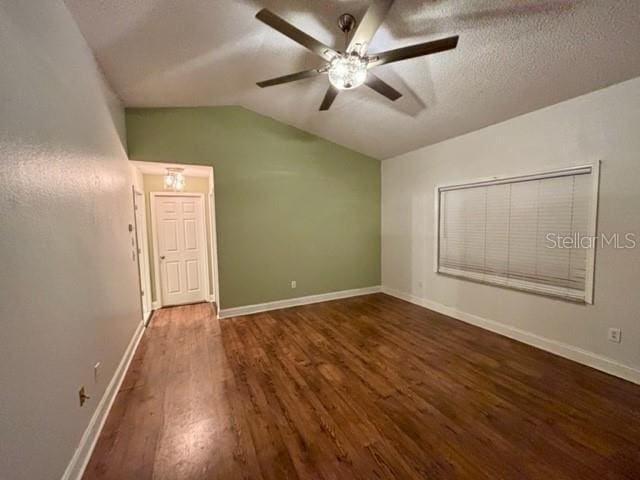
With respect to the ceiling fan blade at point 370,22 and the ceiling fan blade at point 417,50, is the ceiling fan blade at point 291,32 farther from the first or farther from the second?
the ceiling fan blade at point 417,50

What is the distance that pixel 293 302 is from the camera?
14.2 ft

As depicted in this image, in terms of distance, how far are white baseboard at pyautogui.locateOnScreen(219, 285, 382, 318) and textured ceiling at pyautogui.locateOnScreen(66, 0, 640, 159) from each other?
9.60ft

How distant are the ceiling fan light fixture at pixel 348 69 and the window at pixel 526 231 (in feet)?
7.42

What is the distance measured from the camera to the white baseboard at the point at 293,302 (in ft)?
12.8

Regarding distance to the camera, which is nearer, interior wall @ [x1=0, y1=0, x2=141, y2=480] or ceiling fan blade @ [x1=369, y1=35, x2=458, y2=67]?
interior wall @ [x1=0, y1=0, x2=141, y2=480]

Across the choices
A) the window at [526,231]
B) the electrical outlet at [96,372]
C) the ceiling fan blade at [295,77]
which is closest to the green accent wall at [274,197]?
the window at [526,231]

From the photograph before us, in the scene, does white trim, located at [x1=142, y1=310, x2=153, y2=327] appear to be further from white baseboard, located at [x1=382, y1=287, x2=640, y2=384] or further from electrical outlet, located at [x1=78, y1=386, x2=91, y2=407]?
white baseboard, located at [x1=382, y1=287, x2=640, y2=384]

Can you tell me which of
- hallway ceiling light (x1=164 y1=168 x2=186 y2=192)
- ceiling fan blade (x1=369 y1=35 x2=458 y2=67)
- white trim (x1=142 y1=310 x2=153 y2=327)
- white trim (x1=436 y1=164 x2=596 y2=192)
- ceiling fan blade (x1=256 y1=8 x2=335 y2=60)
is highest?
ceiling fan blade (x1=256 y1=8 x2=335 y2=60)

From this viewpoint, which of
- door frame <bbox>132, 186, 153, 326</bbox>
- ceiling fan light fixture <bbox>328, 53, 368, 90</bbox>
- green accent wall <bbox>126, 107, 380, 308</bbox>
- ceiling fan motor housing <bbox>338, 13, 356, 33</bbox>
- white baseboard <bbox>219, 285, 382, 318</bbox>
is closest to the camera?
ceiling fan light fixture <bbox>328, 53, 368, 90</bbox>

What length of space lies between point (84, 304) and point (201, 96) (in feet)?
8.78

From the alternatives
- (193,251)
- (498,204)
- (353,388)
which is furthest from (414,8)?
(193,251)

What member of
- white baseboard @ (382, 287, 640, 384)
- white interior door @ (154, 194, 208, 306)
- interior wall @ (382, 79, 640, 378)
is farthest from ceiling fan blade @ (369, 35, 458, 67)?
white interior door @ (154, 194, 208, 306)

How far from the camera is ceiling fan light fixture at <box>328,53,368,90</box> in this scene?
67.8 inches

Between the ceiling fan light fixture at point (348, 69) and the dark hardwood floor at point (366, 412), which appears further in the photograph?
the ceiling fan light fixture at point (348, 69)
